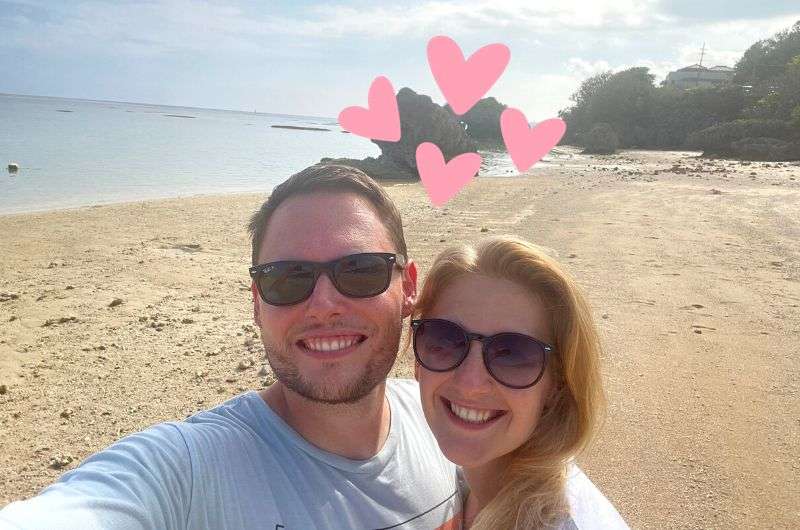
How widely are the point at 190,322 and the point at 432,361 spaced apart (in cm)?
477

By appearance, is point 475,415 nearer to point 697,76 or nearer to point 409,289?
point 409,289

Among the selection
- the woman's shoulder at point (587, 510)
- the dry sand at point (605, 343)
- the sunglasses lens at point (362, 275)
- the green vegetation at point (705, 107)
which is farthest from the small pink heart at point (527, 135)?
the green vegetation at point (705, 107)

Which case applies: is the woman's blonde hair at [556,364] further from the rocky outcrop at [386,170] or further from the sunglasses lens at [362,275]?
the rocky outcrop at [386,170]

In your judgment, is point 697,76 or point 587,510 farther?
point 697,76

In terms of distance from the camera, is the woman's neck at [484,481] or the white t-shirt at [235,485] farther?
the woman's neck at [484,481]

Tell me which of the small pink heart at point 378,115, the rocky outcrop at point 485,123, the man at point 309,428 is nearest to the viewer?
the man at point 309,428

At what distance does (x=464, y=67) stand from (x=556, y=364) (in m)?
1.61

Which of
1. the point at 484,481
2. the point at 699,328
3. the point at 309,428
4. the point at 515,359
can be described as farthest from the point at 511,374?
the point at 699,328

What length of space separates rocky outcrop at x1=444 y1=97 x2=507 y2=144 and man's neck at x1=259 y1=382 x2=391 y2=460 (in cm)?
6023

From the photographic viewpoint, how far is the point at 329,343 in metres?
1.85

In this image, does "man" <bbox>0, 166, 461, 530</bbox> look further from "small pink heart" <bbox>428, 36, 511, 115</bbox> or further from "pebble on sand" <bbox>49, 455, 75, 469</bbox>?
"pebble on sand" <bbox>49, 455, 75, 469</bbox>

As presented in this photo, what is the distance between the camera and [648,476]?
3.51m

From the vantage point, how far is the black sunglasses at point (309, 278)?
74.2 inches

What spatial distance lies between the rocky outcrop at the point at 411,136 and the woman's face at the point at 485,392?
92.0 ft
